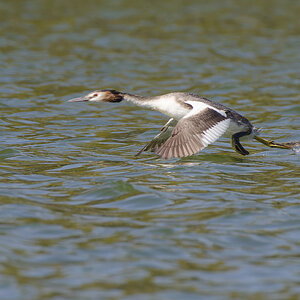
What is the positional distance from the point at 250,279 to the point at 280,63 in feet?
43.1

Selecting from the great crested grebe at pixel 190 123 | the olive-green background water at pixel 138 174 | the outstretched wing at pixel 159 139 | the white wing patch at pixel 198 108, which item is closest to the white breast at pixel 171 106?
the great crested grebe at pixel 190 123

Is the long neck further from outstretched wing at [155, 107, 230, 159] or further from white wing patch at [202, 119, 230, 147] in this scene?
white wing patch at [202, 119, 230, 147]

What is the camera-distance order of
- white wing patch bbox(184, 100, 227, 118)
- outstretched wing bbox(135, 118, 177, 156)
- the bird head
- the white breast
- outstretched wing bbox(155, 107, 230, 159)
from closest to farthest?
outstretched wing bbox(155, 107, 230, 159) < white wing patch bbox(184, 100, 227, 118) < the white breast < the bird head < outstretched wing bbox(135, 118, 177, 156)

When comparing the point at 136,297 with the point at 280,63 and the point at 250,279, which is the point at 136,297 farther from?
the point at 280,63

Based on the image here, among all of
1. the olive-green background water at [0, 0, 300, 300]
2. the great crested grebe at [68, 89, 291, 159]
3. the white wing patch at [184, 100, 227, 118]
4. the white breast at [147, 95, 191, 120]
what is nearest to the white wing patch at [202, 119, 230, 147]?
the great crested grebe at [68, 89, 291, 159]

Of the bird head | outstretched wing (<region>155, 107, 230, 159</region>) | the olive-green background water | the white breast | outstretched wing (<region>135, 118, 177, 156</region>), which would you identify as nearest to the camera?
the olive-green background water

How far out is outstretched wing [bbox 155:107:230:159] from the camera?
929cm

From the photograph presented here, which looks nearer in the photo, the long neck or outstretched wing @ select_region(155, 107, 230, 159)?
outstretched wing @ select_region(155, 107, 230, 159)

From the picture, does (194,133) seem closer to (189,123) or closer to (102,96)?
(189,123)

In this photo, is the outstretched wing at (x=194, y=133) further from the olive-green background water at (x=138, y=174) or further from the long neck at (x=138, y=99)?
the long neck at (x=138, y=99)

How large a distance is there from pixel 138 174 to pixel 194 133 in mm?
1036

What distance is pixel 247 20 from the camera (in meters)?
23.4

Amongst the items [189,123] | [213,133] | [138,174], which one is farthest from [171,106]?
[138,174]

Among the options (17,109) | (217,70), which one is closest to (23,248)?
(17,109)
